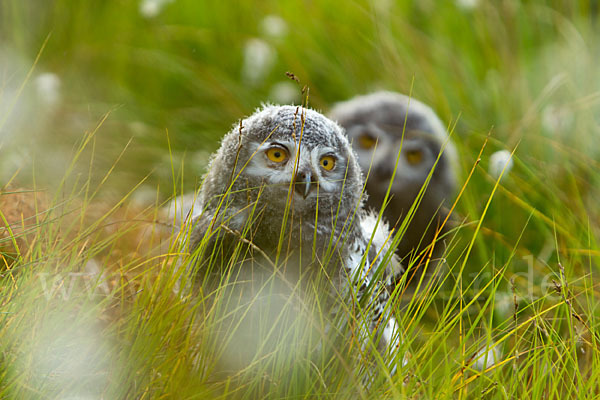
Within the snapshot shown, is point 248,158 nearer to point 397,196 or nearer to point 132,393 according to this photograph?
point 132,393

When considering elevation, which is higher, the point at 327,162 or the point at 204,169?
the point at 327,162

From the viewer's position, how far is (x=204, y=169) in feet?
13.8

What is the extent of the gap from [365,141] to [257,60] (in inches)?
36.7

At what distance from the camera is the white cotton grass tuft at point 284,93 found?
5.03 m

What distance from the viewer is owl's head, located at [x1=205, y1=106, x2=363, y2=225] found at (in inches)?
106

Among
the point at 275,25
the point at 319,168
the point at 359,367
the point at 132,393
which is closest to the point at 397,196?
the point at 275,25

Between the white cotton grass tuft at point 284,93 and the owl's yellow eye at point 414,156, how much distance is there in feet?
3.04

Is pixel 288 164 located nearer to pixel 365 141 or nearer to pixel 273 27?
pixel 365 141

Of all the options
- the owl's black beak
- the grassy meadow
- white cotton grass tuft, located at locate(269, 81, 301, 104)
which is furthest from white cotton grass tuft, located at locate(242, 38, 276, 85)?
the owl's black beak

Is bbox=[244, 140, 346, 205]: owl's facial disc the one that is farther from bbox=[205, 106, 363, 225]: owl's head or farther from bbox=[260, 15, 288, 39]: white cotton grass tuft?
bbox=[260, 15, 288, 39]: white cotton grass tuft

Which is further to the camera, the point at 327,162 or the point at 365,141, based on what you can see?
the point at 365,141

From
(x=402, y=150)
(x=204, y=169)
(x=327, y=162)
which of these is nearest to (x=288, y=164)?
(x=327, y=162)

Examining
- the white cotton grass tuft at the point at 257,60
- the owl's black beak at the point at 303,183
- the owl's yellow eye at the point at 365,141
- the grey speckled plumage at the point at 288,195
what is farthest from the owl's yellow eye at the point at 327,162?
the white cotton grass tuft at the point at 257,60

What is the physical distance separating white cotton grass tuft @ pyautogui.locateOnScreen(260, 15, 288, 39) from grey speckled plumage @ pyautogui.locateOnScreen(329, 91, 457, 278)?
2.71ft
